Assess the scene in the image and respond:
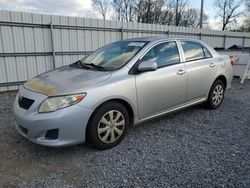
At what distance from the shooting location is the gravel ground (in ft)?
7.80

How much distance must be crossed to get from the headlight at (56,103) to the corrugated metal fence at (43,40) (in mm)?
4833

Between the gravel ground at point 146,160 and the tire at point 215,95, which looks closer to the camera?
the gravel ground at point 146,160

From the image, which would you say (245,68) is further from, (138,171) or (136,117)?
(138,171)

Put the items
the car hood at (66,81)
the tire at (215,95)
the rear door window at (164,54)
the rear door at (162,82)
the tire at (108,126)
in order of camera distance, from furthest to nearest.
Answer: the tire at (215,95) < the rear door window at (164,54) < the rear door at (162,82) < the tire at (108,126) < the car hood at (66,81)

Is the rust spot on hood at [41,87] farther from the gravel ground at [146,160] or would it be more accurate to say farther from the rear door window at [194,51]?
the rear door window at [194,51]

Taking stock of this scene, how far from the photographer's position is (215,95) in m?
4.66

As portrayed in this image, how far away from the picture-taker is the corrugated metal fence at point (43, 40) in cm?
650

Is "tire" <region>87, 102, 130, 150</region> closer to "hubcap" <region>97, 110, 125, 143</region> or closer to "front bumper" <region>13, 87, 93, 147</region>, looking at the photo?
"hubcap" <region>97, 110, 125, 143</region>

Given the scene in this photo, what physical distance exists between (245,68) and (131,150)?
7435 millimetres

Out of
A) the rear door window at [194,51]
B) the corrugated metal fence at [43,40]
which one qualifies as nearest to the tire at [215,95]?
the rear door window at [194,51]

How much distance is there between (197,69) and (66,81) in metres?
2.46

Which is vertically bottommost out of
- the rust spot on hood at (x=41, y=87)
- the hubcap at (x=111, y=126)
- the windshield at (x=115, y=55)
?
the hubcap at (x=111, y=126)

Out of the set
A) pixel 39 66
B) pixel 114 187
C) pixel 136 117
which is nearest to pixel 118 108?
pixel 136 117

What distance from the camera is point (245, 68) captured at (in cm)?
853
